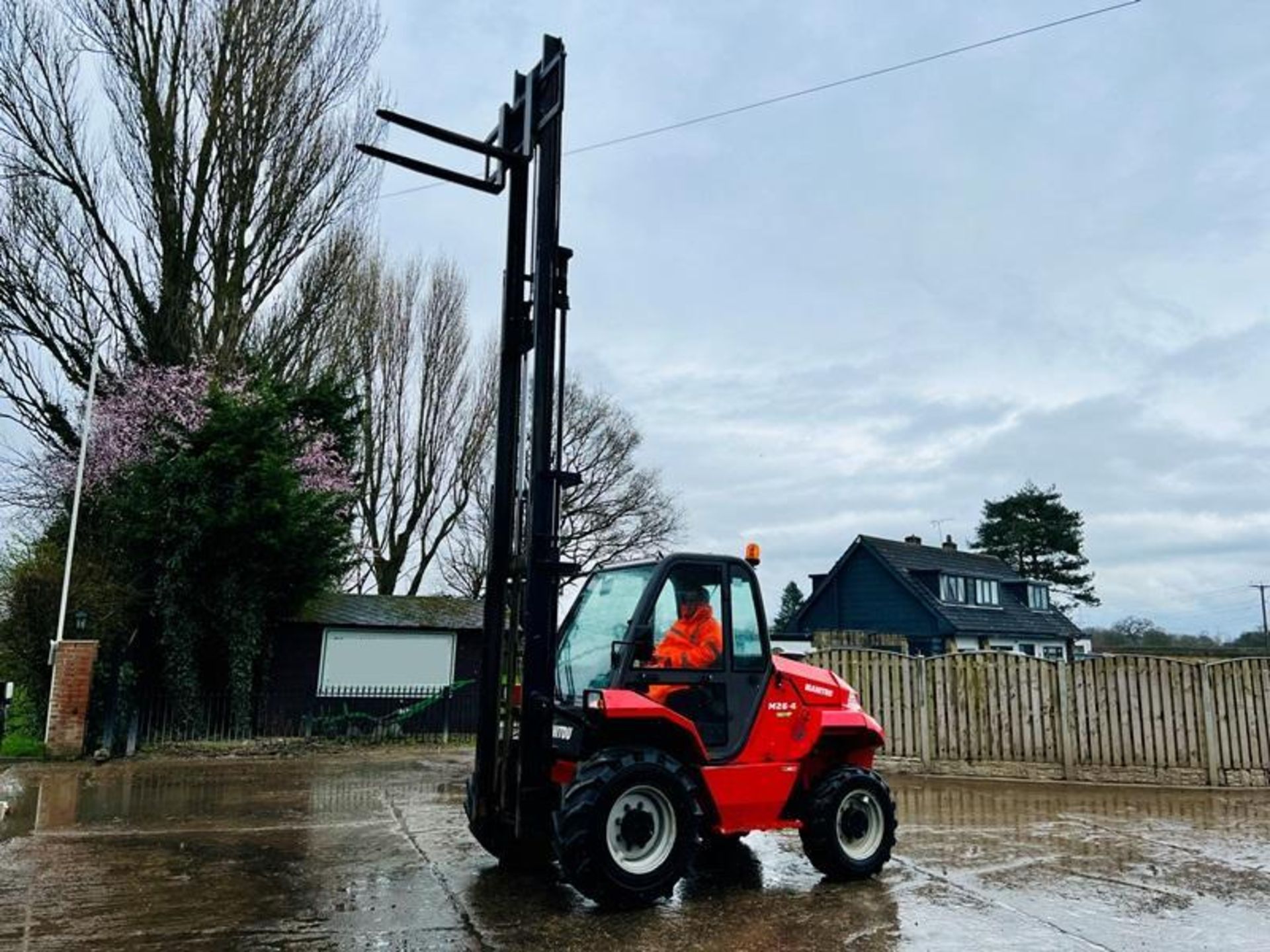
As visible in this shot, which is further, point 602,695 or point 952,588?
point 952,588

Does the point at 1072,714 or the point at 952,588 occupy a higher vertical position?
the point at 952,588

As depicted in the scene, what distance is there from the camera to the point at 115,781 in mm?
11055

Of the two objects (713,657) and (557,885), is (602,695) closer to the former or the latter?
(713,657)

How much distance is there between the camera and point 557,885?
582 cm

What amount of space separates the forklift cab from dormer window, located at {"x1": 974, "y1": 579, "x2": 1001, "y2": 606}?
106 ft

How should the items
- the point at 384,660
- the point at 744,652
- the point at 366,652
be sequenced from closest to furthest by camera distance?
the point at 744,652, the point at 366,652, the point at 384,660

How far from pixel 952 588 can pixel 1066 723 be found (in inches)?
944

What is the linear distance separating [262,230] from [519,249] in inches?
548

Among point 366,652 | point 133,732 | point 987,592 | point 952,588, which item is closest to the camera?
point 133,732

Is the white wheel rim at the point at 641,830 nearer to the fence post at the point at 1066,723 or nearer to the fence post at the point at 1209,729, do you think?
the fence post at the point at 1066,723

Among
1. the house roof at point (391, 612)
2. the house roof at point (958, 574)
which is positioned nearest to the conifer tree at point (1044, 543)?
the house roof at point (958, 574)

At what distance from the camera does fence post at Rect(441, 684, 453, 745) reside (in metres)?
16.3

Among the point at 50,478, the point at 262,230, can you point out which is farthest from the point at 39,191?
the point at 50,478

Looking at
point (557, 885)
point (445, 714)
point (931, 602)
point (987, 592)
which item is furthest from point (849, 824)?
point (987, 592)
